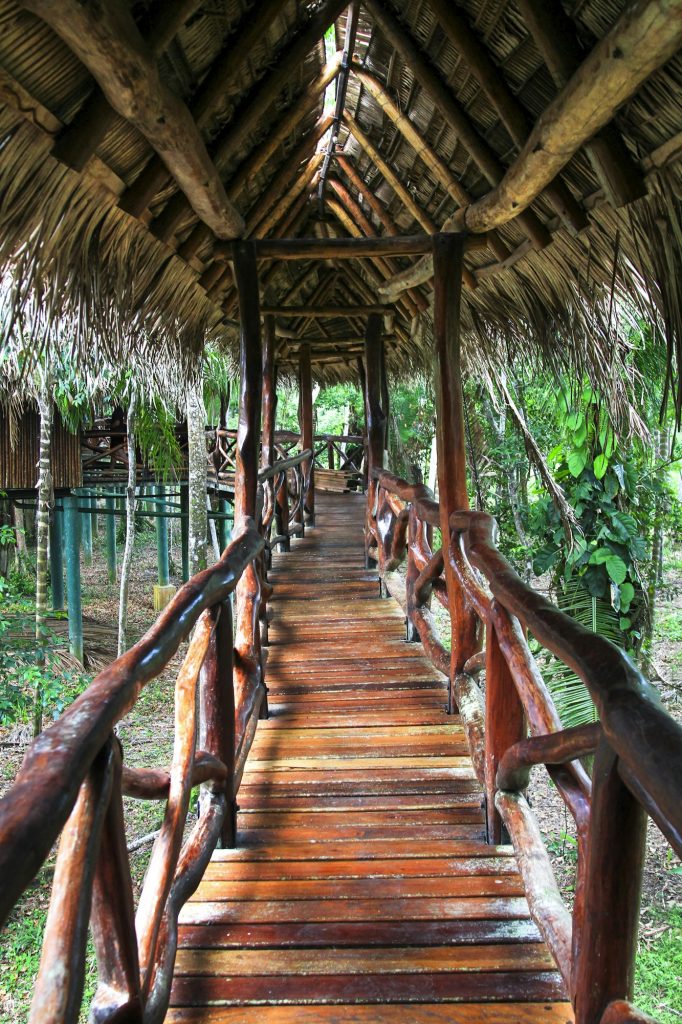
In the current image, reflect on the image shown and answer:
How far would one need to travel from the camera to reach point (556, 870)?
17.8 ft

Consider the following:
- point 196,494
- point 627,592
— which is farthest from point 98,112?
point 196,494

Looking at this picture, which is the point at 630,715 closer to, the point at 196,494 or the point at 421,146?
the point at 421,146

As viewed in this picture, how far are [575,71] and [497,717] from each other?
1.94 meters

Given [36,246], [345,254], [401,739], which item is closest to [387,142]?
[345,254]

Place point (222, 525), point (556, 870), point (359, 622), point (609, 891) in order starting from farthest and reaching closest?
point (222, 525)
point (556, 870)
point (359, 622)
point (609, 891)

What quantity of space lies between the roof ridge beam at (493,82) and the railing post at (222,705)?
193 centimetres

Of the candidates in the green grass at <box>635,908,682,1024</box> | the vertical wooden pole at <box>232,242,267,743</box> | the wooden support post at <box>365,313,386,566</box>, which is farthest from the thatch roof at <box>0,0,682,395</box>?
the green grass at <box>635,908,682,1024</box>

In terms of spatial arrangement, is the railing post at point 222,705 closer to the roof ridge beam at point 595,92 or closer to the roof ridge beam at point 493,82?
the roof ridge beam at point 595,92

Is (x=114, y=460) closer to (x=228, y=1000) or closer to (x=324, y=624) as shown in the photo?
(x=324, y=624)

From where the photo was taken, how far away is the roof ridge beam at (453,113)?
3.01m

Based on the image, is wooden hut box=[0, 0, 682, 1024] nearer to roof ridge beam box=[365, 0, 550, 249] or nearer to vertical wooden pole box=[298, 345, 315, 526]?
roof ridge beam box=[365, 0, 550, 249]

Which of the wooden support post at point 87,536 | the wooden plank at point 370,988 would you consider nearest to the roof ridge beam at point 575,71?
the wooden plank at point 370,988

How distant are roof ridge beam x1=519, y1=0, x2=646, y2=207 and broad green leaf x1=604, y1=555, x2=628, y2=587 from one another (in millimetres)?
2870

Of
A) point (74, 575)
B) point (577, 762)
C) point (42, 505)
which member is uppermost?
point (42, 505)
